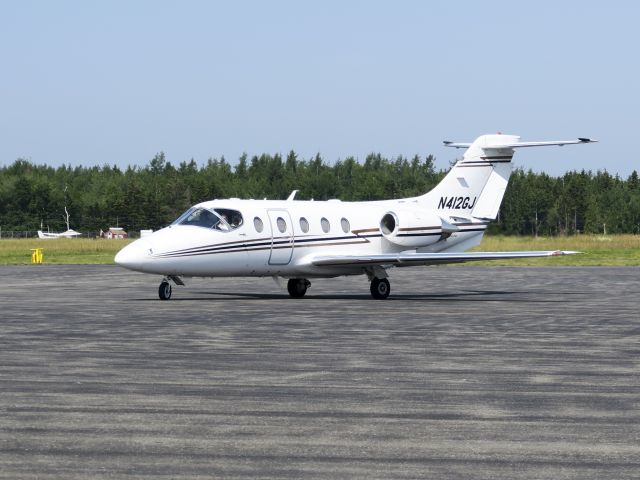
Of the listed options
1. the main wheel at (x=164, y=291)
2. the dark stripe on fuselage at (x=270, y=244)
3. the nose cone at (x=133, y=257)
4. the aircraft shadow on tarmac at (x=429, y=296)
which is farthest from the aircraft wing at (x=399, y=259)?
the nose cone at (x=133, y=257)

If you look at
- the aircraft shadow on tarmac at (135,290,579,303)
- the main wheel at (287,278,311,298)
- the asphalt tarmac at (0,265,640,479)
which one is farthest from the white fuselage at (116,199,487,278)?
the asphalt tarmac at (0,265,640,479)

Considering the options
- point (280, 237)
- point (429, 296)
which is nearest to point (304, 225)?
point (280, 237)

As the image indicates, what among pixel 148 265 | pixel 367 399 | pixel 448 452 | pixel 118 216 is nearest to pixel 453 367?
pixel 367 399

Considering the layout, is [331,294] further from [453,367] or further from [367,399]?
[367,399]

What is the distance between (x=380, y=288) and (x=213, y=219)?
4344mm

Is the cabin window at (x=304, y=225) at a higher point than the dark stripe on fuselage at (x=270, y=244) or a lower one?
higher

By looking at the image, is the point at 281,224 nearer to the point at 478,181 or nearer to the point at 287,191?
the point at 478,181

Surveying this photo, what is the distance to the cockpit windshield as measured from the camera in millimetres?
26484

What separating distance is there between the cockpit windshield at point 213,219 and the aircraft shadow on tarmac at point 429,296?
177 cm

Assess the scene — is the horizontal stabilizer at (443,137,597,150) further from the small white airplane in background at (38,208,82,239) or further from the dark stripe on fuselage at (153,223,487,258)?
the small white airplane in background at (38,208,82,239)

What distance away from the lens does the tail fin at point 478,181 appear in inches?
1256

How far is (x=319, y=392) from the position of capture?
37.6 feet

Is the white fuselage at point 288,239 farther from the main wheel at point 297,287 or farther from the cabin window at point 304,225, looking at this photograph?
the main wheel at point 297,287

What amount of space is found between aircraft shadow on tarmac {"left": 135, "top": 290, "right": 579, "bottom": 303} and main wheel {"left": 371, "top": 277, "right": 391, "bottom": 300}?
15 cm
